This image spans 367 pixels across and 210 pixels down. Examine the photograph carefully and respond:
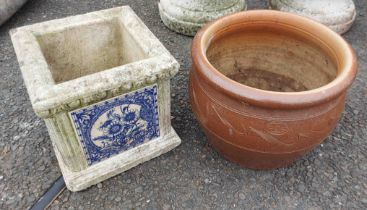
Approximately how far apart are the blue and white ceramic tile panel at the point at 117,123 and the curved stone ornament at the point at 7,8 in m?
1.77

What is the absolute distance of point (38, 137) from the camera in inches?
76.6

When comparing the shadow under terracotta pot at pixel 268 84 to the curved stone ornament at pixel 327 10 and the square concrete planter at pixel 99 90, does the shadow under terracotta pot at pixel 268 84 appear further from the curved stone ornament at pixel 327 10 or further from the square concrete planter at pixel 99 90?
the curved stone ornament at pixel 327 10

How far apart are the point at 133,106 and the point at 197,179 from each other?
53cm

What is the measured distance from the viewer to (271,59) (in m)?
1.95

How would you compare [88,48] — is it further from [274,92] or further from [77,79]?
[274,92]

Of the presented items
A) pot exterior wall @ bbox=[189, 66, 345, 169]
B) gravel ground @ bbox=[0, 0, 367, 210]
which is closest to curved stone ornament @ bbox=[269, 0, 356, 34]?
gravel ground @ bbox=[0, 0, 367, 210]

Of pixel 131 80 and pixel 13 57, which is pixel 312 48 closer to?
pixel 131 80

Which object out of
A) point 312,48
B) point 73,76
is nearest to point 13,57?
point 73,76

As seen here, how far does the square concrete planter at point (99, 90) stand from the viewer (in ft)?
4.43

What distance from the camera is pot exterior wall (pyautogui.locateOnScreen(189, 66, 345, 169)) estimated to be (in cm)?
136

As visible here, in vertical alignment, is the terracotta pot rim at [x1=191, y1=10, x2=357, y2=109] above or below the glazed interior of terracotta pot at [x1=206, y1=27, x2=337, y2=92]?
above

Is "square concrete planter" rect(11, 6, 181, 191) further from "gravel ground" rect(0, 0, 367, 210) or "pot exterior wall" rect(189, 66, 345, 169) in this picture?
"pot exterior wall" rect(189, 66, 345, 169)

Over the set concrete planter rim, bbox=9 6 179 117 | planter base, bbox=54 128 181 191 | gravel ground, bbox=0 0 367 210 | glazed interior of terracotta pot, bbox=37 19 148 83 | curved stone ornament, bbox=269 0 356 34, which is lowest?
gravel ground, bbox=0 0 367 210

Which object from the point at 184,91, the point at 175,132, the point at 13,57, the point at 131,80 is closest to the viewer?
the point at 131,80
